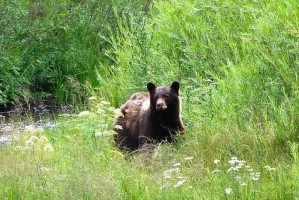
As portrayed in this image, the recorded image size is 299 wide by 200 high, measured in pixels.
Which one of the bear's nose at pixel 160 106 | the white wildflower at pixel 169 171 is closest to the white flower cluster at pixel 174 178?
the white wildflower at pixel 169 171

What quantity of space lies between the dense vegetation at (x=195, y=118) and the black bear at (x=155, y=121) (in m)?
0.23

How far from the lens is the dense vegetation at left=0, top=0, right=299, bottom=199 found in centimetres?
916

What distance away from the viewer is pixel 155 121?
37.9 feet

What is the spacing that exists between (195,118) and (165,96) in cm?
76

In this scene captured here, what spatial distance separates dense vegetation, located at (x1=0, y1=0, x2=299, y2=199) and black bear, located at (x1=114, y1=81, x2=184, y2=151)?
229mm

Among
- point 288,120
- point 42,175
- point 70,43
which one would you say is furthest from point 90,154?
point 70,43

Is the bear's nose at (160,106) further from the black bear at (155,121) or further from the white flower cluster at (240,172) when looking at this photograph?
the white flower cluster at (240,172)

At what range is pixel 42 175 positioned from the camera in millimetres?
9508

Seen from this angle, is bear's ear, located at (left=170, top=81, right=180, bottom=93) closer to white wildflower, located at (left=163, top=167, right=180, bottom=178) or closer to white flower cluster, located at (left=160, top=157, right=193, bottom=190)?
white flower cluster, located at (left=160, top=157, right=193, bottom=190)

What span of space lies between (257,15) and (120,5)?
626 centimetres

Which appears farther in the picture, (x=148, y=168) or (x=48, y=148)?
(x=48, y=148)

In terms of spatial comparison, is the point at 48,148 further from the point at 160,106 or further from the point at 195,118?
the point at 195,118

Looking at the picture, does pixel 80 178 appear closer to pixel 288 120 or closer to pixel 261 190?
pixel 261 190

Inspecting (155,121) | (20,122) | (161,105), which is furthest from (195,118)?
(20,122)
